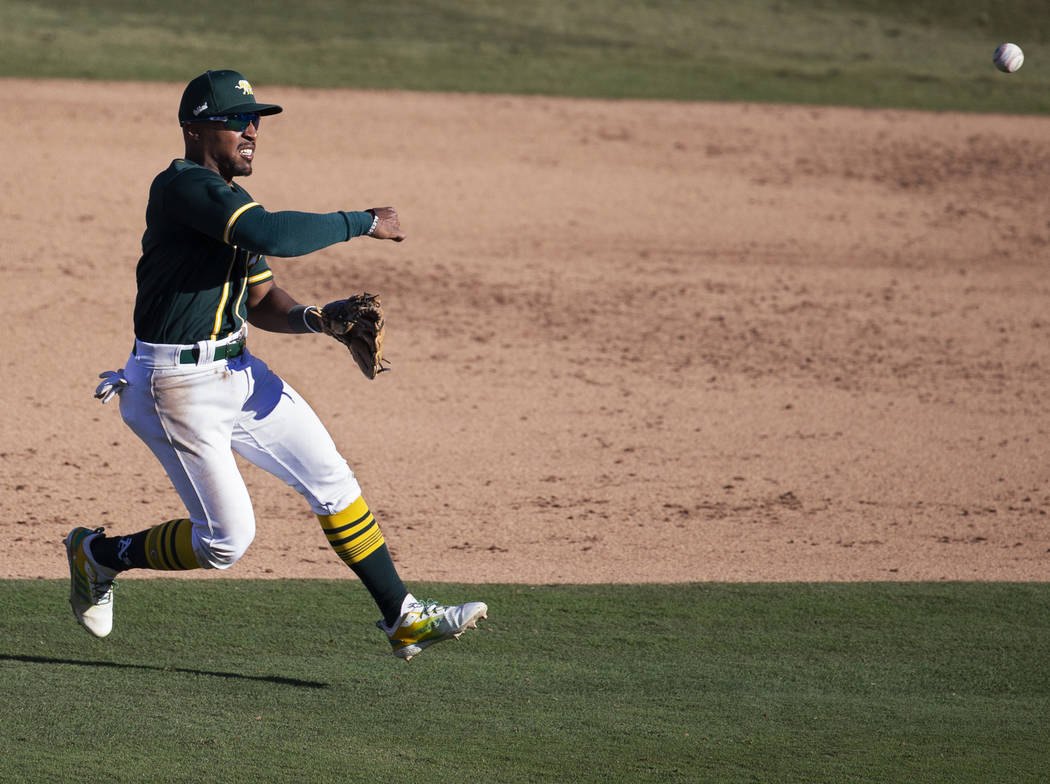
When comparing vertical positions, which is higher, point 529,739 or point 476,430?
point 529,739

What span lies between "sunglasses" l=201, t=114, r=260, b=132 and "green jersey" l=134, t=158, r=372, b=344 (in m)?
0.16

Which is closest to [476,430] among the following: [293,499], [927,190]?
[293,499]

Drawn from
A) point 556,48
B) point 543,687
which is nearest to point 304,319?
point 543,687

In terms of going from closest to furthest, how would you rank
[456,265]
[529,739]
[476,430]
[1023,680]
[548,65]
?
[529,739], [1023,680], [476,430], [456,265], [548,65]

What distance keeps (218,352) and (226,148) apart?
2.17 ft

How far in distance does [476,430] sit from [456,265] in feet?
11.6

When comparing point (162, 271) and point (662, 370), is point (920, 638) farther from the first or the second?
point (662, 370)

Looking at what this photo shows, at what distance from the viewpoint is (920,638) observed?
18.7 feet

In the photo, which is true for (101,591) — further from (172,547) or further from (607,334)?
(607,334)

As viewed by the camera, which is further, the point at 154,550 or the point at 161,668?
the point at 161,668

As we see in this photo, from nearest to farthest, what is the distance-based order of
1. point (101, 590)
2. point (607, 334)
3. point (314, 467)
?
1. point (314, 467)
2. point (101, 590)
3. point (607, 334)

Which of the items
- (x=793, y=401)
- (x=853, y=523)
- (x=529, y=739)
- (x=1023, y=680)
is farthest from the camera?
(x=793, y=401)

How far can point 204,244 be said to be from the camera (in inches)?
181

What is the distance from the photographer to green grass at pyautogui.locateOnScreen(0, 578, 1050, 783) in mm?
4254
